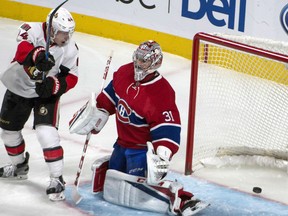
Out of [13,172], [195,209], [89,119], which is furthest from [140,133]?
[13,172]

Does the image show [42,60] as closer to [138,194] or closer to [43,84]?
[43,84]

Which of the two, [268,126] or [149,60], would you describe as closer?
[149,60]

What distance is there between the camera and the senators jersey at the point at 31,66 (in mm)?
4703

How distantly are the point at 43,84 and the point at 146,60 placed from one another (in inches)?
22.4

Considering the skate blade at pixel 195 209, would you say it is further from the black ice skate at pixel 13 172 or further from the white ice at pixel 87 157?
the black ice skate at pixel 13 172

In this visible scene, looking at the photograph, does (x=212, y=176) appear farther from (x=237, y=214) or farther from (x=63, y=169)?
(x=63, y=169)

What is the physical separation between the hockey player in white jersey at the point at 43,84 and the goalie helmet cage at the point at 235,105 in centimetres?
80

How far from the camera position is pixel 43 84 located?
15.3 ft

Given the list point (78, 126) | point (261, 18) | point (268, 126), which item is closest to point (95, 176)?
point (78, 126)

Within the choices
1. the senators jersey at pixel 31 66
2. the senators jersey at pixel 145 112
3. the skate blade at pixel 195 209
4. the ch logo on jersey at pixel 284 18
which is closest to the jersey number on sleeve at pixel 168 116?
the senators jersey at pixel 145 112

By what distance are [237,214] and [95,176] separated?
2.63 feet

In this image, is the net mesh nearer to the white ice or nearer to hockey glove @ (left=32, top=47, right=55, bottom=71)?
the white ice

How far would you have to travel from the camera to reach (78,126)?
4.82 meters

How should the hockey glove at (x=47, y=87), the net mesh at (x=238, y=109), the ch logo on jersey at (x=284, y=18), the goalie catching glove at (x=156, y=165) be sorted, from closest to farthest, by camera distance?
the goalie catching glove at (x=156, y=165), the hockey glove at (x=47, y=87), the net mesh at (x=238, y=109), the ch logo on jersey at (x=284, y=18)
